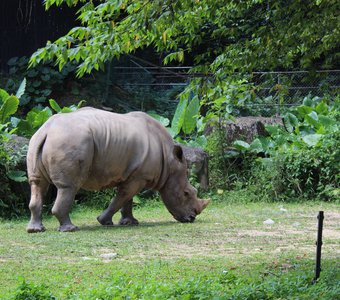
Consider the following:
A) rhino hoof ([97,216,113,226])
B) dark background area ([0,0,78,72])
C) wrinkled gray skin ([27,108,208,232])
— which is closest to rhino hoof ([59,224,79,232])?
wrinkled gray skin ([27,108,208,232])

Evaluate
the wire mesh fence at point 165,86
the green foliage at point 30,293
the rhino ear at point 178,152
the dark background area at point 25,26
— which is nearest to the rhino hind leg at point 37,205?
the rhino ear at point 178,152

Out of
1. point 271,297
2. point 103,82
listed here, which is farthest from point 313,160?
point 271,297

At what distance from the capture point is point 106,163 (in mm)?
12305

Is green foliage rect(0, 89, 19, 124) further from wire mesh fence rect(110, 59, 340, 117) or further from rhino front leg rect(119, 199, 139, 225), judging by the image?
wire mesh fence rect(110, 59, 340, 117)

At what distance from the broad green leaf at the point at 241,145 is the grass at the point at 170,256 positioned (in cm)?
317

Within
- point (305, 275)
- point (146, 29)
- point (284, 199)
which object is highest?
point (146, 29)

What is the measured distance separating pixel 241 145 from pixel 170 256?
26.2ft

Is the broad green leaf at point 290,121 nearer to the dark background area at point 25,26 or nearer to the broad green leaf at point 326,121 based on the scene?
the broad green leaf at point 326,121

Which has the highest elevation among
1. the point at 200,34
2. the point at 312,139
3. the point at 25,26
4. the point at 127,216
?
the point at 200,34

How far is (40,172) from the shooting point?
11.9m

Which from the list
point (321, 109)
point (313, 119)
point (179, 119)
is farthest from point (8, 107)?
point (321, 109)

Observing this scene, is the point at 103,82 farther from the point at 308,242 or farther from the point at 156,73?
the point at 308,242

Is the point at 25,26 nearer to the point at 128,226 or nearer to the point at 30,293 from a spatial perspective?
the point at 128,226

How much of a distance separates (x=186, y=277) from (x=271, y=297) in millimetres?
1410
